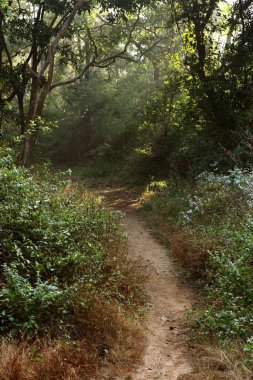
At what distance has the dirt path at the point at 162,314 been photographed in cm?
464

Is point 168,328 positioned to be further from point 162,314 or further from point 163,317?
point 162,314

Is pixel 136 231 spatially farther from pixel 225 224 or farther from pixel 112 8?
pixel 112 8

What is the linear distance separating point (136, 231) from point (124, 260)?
376cm

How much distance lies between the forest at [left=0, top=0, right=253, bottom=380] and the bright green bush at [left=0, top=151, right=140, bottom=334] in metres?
0.02

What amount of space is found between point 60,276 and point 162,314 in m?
1.76

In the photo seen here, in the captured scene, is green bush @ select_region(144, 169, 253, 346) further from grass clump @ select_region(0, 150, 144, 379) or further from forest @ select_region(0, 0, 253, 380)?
grass clump @ select_region(0, 150, 144, 379)

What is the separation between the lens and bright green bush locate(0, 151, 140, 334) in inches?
180

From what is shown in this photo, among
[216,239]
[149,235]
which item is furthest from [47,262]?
[149,235]

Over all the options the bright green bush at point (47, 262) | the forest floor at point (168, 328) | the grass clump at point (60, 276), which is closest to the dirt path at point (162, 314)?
the forest floor at point (168, 328)

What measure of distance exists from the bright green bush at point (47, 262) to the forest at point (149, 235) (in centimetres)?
2

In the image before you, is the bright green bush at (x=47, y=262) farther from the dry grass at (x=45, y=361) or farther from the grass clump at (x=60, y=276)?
the dry grass at (x=45, y=361)

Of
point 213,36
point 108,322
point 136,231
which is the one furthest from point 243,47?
point 108,322

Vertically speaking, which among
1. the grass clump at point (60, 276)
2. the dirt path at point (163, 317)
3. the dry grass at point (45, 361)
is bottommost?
the dirt path at point (163, 317)

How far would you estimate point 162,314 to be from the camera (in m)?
6.20
